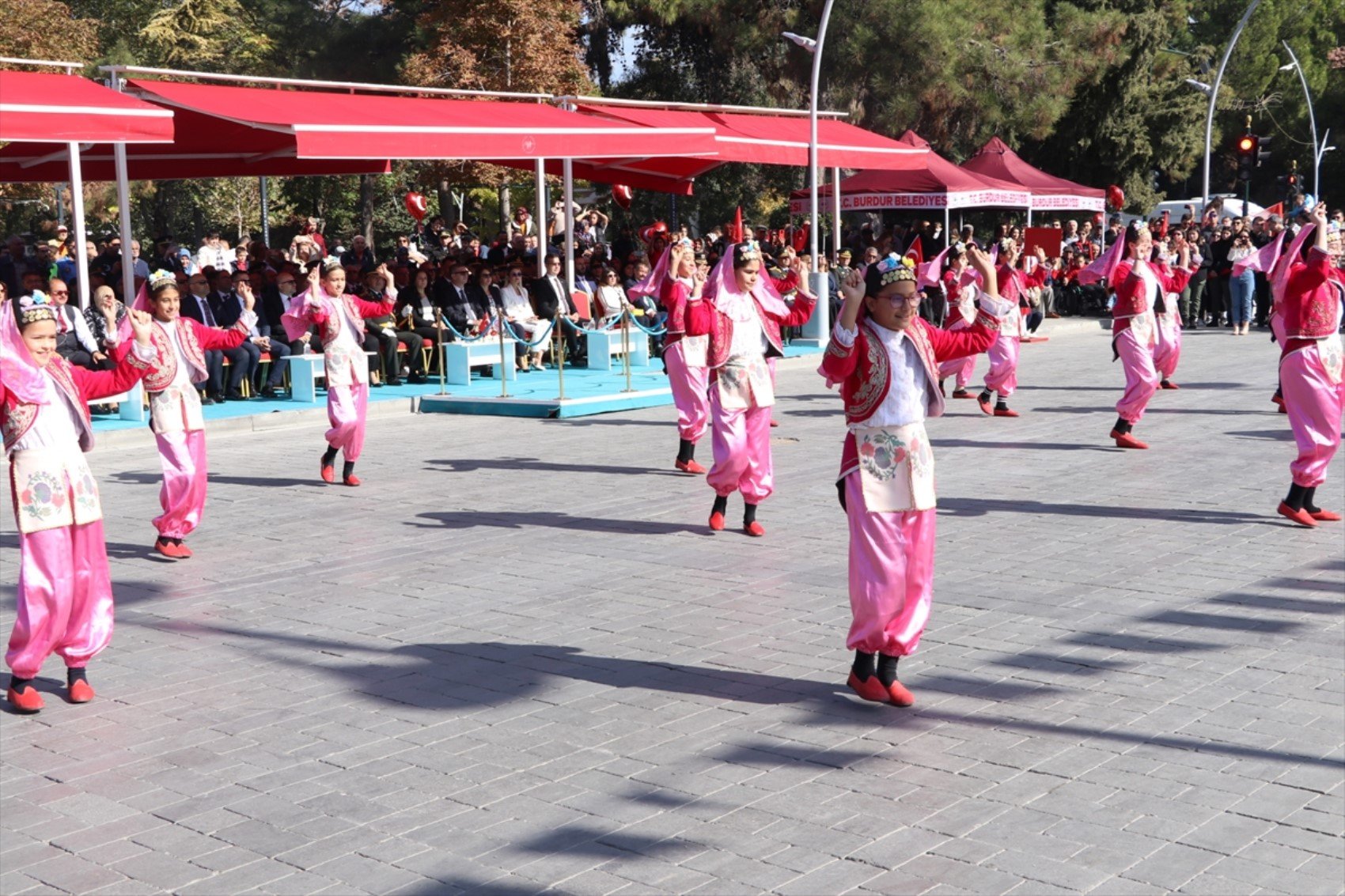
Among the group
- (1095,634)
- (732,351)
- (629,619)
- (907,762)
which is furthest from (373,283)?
(907,762)

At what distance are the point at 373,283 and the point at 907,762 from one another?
515 inches

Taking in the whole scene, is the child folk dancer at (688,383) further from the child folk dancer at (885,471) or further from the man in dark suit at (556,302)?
the man in dark suit at (556,302)

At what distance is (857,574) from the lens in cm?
623

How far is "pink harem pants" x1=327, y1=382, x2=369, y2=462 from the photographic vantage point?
456 inches

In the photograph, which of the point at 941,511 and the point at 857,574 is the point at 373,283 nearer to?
the point at 941,511

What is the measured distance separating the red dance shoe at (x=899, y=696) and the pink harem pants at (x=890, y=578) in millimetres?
138

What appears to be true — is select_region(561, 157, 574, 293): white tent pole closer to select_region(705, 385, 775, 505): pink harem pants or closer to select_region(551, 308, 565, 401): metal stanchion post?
select_region(551, 308, 565, 401): metal stanchion post

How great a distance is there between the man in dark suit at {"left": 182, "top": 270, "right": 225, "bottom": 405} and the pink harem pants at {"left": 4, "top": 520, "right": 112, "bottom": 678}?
10.1 meters

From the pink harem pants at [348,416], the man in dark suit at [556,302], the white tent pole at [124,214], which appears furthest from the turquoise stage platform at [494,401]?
the pink harem pants at [348,416]

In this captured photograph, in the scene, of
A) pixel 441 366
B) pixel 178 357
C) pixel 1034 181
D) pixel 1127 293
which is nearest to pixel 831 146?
pixel 441 366

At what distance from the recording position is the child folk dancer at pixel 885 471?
6.20 metres

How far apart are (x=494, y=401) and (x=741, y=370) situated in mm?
7166

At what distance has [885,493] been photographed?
6.22 m

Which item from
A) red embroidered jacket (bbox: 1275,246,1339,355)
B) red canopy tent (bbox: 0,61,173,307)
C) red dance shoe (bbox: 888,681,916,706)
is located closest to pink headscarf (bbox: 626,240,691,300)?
red embroidered jacket (bbox: 1275,246,1339,355)
